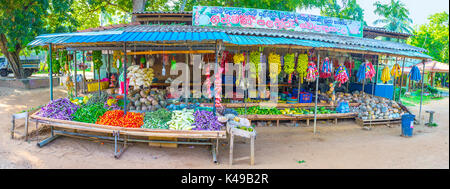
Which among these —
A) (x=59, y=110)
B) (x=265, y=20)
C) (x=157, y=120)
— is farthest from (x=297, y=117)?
(x=59, y=110)

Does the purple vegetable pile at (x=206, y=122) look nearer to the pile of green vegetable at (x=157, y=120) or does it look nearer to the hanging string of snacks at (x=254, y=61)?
the pile of green vegetable at (x=157, y=120)

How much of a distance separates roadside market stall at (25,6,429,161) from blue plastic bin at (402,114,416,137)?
137 cm

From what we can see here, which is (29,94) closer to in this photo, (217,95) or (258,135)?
(217,95)

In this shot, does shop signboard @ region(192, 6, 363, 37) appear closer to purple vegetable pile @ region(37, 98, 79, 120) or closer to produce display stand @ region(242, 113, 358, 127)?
produce display stand @ region(242, 113, 358, 127)

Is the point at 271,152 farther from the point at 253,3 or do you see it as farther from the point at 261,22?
the point at 253,3

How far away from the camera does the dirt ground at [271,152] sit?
196 inches

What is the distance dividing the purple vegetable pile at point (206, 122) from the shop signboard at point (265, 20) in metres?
4.34

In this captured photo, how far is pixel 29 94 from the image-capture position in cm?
1188

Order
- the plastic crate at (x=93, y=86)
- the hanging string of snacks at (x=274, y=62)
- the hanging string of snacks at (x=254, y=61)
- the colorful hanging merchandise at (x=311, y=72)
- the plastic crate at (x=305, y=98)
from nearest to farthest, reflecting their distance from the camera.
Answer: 1. the hanging string of snacks at (x=254, y=61)
2. the colorful hanging merchandise at (x=311, y=72)
3. the hanging string of snacks at (x=274, y=62)
4. the plastic crate at (x=305, y=98)
5. the plastic crate at (x=93, y=86)

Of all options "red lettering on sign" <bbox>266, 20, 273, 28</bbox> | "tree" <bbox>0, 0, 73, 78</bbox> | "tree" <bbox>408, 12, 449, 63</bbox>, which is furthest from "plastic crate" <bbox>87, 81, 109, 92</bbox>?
"tree" <bbox>408, 12, 449, 63</bbox>

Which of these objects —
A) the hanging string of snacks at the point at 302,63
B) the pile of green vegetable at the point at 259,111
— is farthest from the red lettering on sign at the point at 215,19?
the pile of green vegetable at the point at 259,111

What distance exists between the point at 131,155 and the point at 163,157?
712 millimetres

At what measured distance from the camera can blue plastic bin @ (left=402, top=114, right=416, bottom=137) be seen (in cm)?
723
